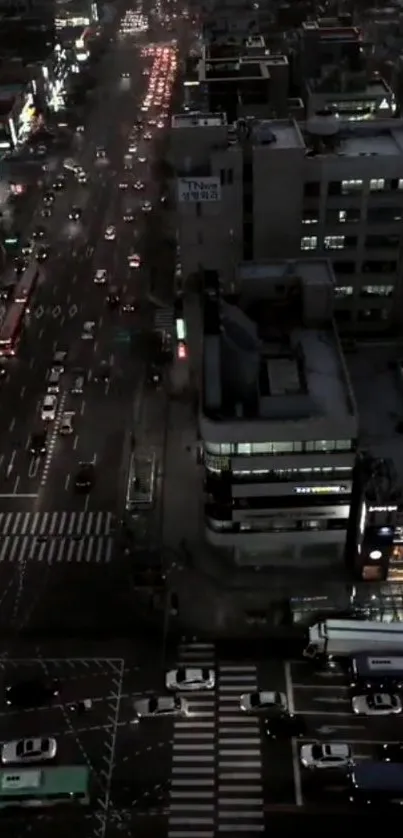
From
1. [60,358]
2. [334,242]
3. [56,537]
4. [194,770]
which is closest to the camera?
[194,770]

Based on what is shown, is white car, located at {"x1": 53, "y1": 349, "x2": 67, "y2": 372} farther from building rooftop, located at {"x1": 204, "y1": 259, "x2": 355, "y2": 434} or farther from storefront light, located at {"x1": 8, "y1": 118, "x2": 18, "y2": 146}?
storefront light, located at {"x1": 8, "y1": 118, "x2": 18, "y2": 146}

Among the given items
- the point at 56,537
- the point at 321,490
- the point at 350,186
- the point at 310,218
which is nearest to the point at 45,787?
the point at 56,537

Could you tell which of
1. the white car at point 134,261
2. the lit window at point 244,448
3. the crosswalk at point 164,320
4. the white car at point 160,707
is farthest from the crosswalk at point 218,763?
the white car at point 134,261

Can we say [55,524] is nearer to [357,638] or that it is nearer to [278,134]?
[357,638]

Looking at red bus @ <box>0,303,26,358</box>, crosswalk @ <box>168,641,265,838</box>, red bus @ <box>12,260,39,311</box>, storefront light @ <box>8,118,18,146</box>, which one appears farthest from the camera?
storefront light @ <box>8,118,18,146</box>

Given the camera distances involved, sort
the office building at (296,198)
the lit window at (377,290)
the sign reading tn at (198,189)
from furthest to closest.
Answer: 1. the lit window at (377,290)
2. the office building at (296,198)
3. the sign reading tn at (198,189)

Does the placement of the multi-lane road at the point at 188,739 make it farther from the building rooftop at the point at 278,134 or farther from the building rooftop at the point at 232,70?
the building rooftop at the point at 232,70

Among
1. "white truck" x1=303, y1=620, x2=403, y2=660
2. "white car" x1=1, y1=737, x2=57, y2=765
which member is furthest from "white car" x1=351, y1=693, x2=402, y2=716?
"white car" x1=1, y1=737, x2=57, y2=765
